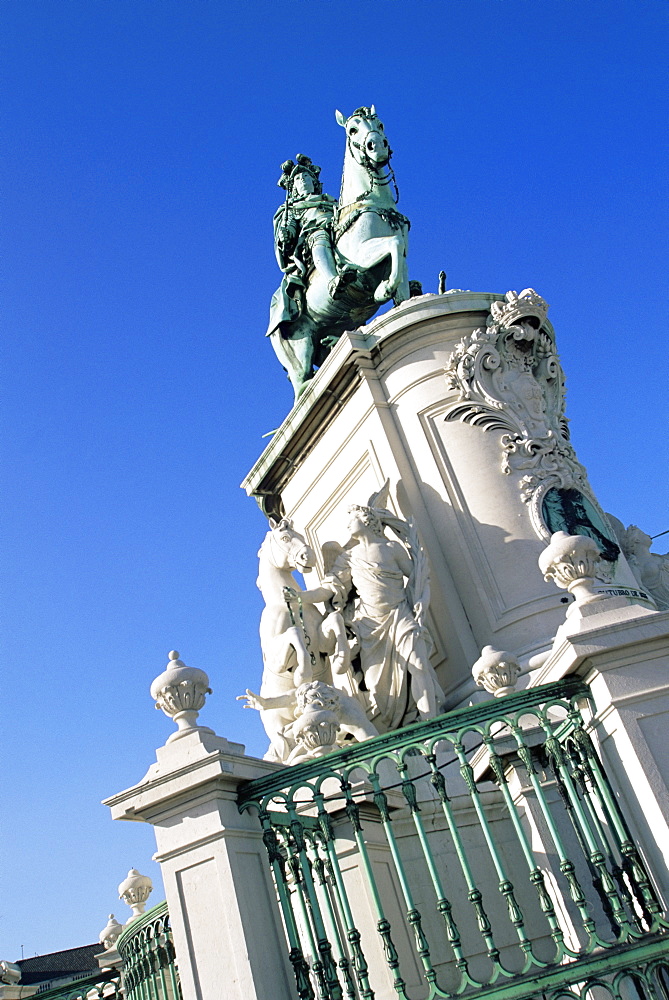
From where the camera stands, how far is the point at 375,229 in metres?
14.0

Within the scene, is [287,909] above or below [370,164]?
below

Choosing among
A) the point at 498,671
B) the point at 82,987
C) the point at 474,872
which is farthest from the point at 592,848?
the point at 82,987

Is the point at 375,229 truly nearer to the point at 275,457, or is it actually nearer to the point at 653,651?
the point at 275,457

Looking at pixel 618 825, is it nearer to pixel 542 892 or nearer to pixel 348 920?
pixel 542 892

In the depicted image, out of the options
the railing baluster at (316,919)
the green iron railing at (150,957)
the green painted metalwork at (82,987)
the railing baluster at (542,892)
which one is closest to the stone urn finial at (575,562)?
the railing baluster at (542,892)

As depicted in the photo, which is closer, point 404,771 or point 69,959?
A: point 404,771

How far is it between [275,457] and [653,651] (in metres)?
8.40

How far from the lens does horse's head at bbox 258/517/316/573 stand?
407 inches

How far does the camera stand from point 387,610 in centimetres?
966

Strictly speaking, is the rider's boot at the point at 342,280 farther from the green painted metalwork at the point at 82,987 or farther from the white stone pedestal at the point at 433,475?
the green painted metalwork at the point at 82,987

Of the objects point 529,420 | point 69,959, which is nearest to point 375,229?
point 529,420

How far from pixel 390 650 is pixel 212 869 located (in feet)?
15.3

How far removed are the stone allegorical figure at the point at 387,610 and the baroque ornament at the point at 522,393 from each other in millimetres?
1505

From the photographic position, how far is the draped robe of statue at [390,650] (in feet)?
30.2
